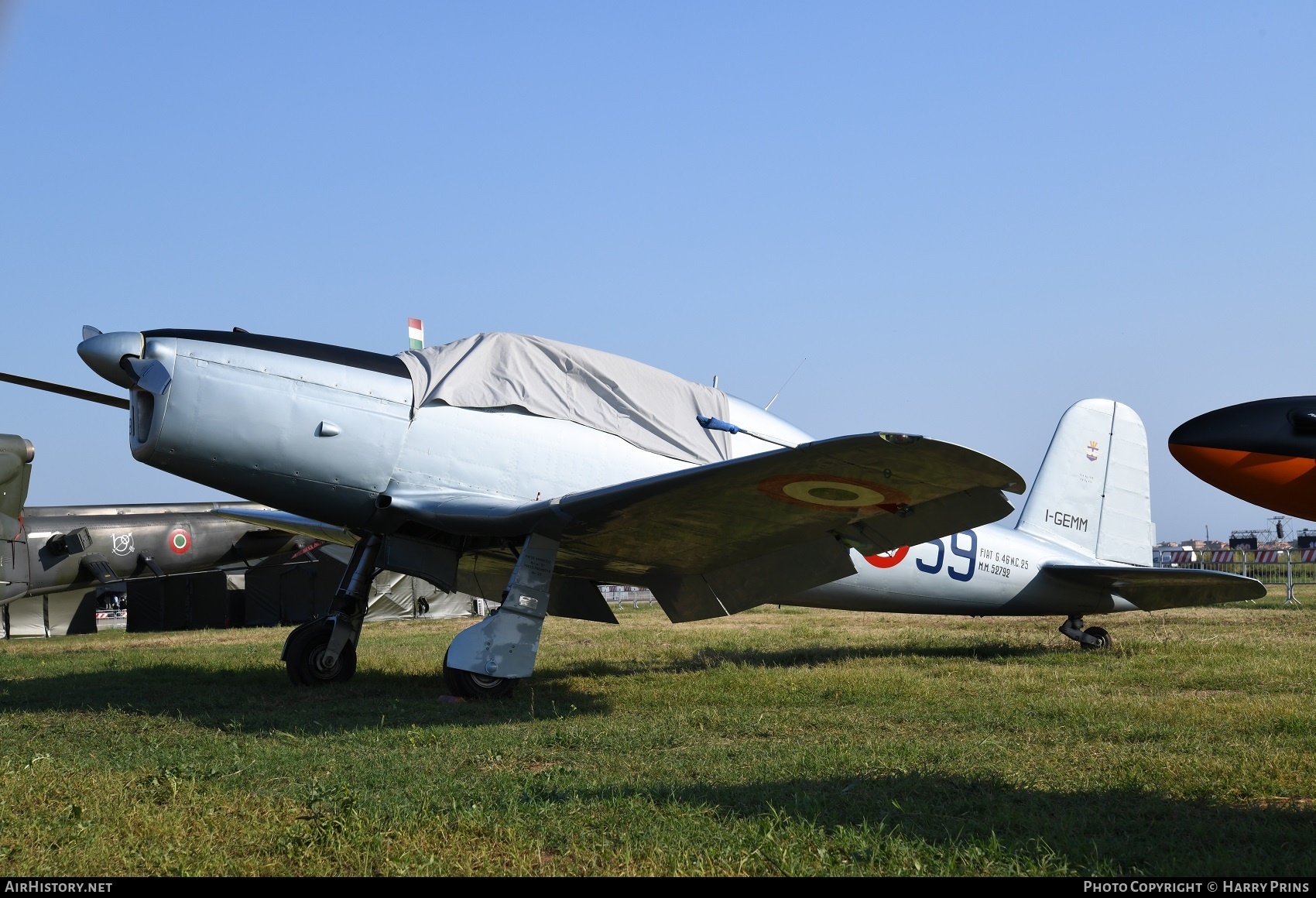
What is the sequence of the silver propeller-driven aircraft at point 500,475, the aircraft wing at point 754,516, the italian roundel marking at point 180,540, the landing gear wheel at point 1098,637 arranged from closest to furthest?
the aircraft wing at point 754,516 → the silver propeller-driven aircraft at point 500,475 → the landing gear wheel at point 1098,637 → the italian roundel marking at point 180,540

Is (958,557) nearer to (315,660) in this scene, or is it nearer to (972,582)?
(972,582)

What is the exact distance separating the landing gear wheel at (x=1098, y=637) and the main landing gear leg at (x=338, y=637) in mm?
7129

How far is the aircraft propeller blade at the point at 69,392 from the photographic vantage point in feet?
24.7

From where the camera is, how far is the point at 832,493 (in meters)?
6.06

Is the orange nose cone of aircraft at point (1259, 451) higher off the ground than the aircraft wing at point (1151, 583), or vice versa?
the orange nose cone of aircraft at point (1259, 451)

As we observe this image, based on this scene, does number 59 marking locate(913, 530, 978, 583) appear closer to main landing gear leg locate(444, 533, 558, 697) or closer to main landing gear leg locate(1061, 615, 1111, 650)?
main landing gear leg locate(1061, 615, 1111, 650)

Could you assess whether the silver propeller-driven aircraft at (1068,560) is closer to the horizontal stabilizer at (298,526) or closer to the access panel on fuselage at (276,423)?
the access panel on fuselage at (276,423)

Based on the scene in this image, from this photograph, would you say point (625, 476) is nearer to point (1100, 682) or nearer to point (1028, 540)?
point (1100, 682)

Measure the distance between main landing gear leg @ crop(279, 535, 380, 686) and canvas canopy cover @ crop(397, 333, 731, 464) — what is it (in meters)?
1.50

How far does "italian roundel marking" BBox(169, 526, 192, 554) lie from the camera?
17.7 m

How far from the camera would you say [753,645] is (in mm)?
11500

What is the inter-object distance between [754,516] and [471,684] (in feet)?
7.53

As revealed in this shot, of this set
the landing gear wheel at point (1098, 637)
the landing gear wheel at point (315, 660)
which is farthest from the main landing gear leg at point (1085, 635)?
the landing gear wheel at point (315, 660)
